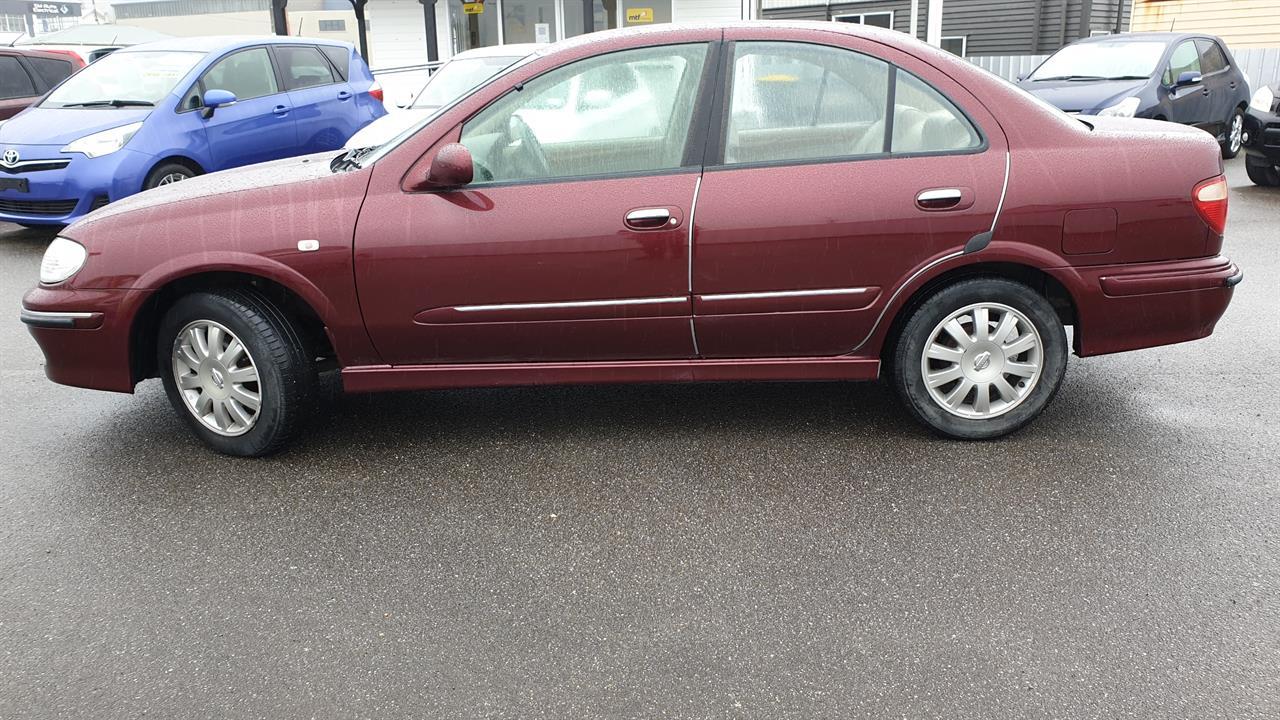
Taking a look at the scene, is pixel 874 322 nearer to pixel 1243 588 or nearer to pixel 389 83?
pixel 1243 588

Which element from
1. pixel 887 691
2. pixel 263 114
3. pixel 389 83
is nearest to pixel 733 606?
pixel 887 691

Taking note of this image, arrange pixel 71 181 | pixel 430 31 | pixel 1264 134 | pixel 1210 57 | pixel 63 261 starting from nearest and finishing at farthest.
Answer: pixel 63 261, pixel 71 181, pixel 1264 134, pixel 1210 57, pixel 430 31

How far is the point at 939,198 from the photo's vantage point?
13.1ft

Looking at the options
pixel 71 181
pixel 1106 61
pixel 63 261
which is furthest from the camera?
pixel 1106 61

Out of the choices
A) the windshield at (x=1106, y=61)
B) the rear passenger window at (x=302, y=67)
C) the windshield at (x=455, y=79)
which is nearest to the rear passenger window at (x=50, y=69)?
the rear passenger window at (x=302, y=67)

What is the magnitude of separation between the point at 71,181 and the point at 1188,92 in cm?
1115

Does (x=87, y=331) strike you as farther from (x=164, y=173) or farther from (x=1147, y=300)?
(x=164, y=173)

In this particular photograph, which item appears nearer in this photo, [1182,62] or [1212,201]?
[1212,201]

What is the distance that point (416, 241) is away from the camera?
4.02 meters

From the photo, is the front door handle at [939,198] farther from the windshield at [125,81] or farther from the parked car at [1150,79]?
the windshield at [125,81]

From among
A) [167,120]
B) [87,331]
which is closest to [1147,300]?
[87,331]

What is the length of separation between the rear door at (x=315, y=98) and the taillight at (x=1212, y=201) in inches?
329

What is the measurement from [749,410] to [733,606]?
178cm

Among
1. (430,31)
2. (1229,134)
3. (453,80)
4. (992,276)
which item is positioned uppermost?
(430,31)
